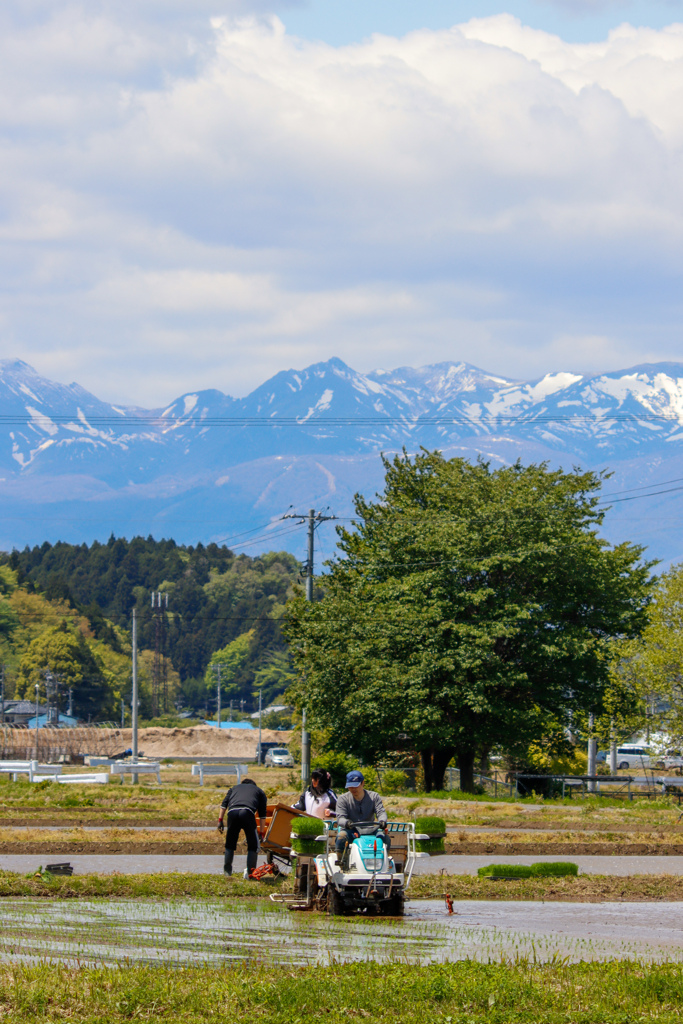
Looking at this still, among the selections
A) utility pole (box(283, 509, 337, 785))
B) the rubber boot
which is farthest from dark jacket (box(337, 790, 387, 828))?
utility pole (box(283, 509, 337, 785))

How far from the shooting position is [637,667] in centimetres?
3525

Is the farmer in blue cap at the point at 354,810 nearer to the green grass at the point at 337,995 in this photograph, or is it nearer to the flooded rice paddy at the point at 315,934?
the flooded rice paddy at the point at 315,934

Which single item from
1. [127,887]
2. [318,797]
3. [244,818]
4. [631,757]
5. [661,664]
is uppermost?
[661,664]

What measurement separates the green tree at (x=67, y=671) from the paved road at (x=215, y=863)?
132m

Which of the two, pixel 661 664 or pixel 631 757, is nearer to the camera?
pixel 661 664

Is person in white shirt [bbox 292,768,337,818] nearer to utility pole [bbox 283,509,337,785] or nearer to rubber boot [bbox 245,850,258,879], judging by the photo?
rubber boot [bbox 245,850,258,879]

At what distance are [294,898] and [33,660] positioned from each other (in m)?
147

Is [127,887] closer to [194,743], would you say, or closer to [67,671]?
[194,743]

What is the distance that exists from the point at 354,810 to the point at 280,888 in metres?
2.53

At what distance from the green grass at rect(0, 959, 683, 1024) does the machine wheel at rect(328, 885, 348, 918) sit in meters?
3.81

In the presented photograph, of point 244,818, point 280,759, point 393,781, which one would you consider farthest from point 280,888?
point 280,759

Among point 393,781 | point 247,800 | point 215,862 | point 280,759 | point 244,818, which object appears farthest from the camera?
point 280,759

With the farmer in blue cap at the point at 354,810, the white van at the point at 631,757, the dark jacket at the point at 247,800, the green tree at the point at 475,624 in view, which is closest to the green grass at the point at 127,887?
the dark jacket at the point at 247,800

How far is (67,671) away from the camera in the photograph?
6038 inches
